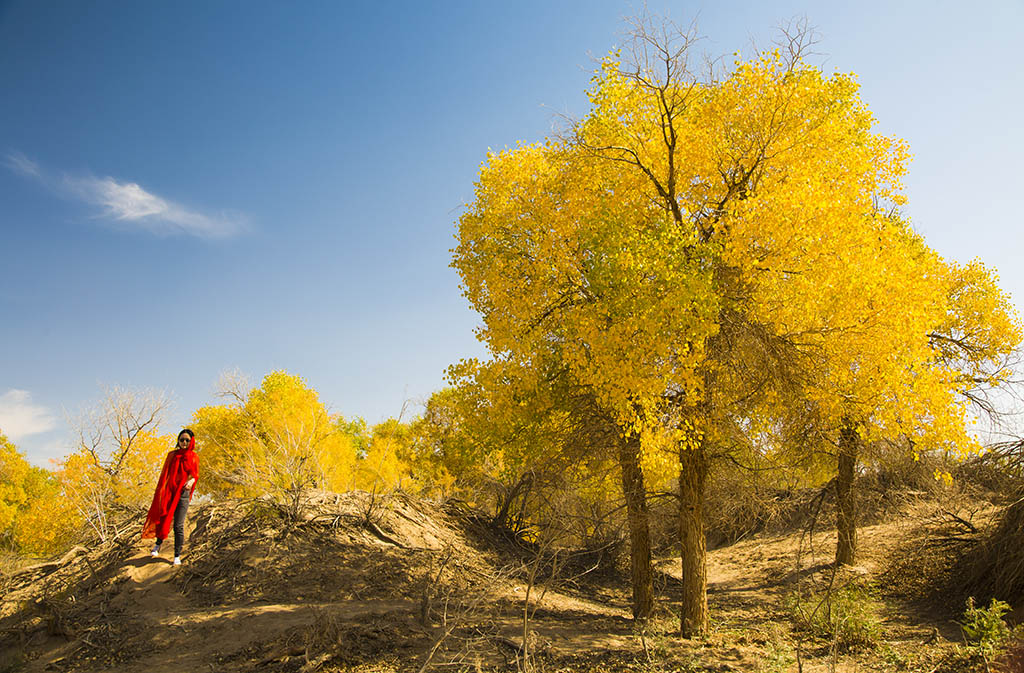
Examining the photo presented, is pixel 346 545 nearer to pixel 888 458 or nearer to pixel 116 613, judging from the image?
pixel 116 613

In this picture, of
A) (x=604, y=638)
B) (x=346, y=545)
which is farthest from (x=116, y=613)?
(x=604, y=638)

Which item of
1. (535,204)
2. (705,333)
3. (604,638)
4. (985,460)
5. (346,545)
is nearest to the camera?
(705,333)

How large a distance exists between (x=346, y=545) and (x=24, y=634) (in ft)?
16.1

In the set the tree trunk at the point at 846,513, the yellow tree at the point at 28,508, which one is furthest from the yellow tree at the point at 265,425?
the tree trunk at the point at 846,513

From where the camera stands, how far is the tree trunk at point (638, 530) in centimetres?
1043

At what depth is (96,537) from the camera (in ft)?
36.4

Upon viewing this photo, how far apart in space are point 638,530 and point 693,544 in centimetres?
185

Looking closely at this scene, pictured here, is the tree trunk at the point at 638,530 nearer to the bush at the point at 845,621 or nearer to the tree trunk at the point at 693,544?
the tree trunk at the point at 693,544

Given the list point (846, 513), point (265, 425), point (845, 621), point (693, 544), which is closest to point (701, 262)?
point (693, 544)

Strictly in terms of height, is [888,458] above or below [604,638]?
above

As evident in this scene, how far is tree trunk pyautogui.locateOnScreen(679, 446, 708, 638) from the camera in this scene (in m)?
8.93

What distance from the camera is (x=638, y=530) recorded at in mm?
10914

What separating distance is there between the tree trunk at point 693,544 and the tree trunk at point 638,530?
3.62 feet

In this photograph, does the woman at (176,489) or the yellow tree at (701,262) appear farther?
the woman at (176,489)
